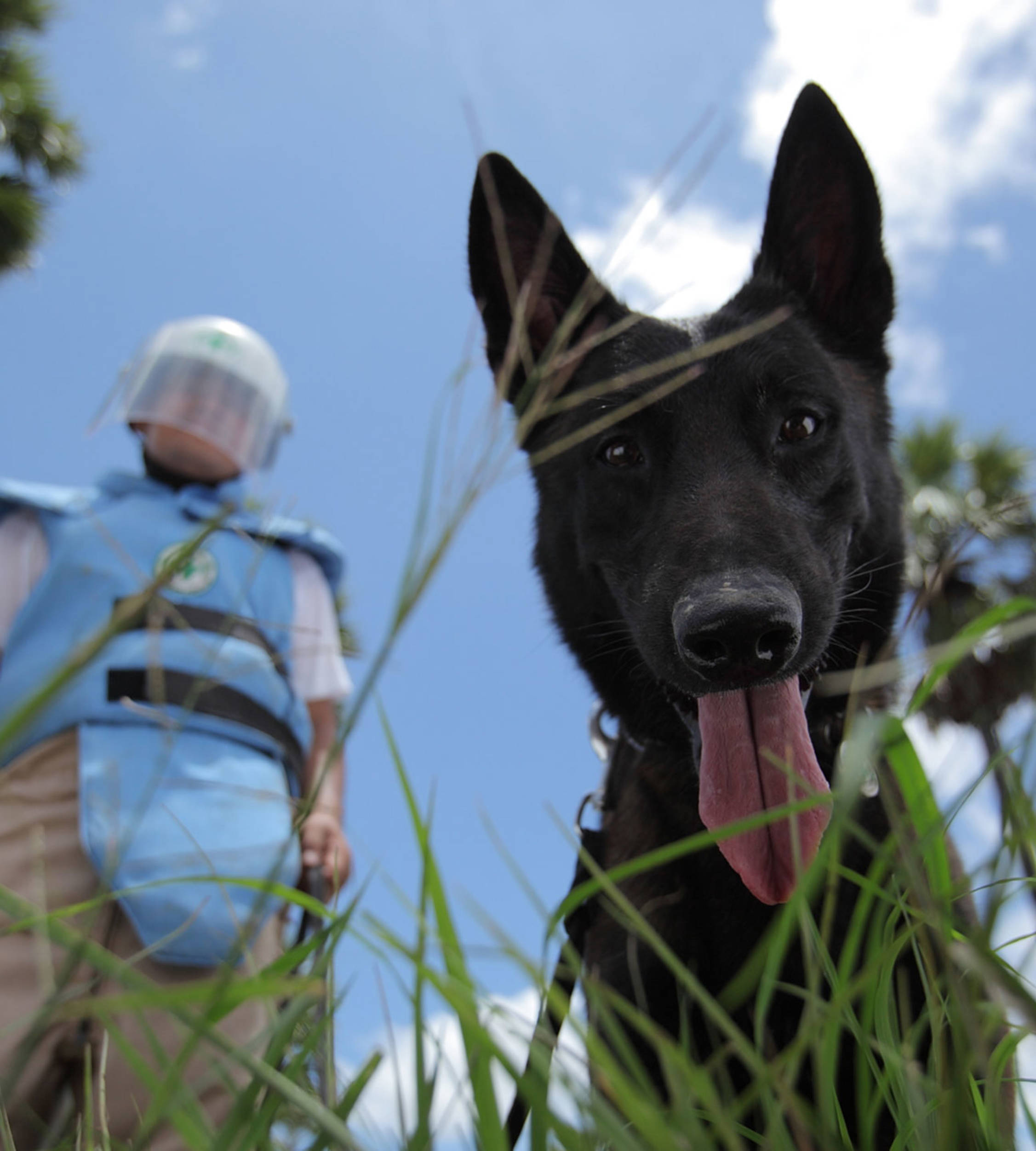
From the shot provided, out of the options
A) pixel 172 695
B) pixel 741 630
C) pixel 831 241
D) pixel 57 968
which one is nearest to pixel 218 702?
pixel 172 695

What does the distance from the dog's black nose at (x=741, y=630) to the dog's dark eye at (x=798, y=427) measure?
28.0 inches

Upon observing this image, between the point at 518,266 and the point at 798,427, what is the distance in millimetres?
1078

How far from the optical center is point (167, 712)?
204cm

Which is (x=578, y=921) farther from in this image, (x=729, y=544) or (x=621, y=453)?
(x=621, y=453)

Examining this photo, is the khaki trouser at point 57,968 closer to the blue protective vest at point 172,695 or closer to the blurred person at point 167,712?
the blurred person at point 167,712

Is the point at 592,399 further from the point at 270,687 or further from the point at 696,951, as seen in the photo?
the point at 270,687

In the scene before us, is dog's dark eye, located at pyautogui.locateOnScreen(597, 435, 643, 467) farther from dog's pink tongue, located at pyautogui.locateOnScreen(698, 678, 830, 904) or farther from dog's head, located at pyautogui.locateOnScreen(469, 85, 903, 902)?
dog's pink tongue, located at pyautogui.locateOnScreen(698, 678, 830, 904)

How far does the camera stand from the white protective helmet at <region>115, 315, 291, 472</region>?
11.9 ft

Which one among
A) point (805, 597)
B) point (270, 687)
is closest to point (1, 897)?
point (805, 597)

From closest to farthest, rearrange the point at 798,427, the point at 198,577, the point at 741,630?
the point at 741,630 → the point at 798,427 → the point at 198,577

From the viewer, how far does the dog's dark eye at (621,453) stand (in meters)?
2.41

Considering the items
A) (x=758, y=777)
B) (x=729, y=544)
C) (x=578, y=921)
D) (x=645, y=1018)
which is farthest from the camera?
(x=578, y=921)

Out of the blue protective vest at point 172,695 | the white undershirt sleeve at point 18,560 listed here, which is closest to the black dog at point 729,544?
the blue protective vest at point 172,695

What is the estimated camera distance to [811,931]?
707mm
